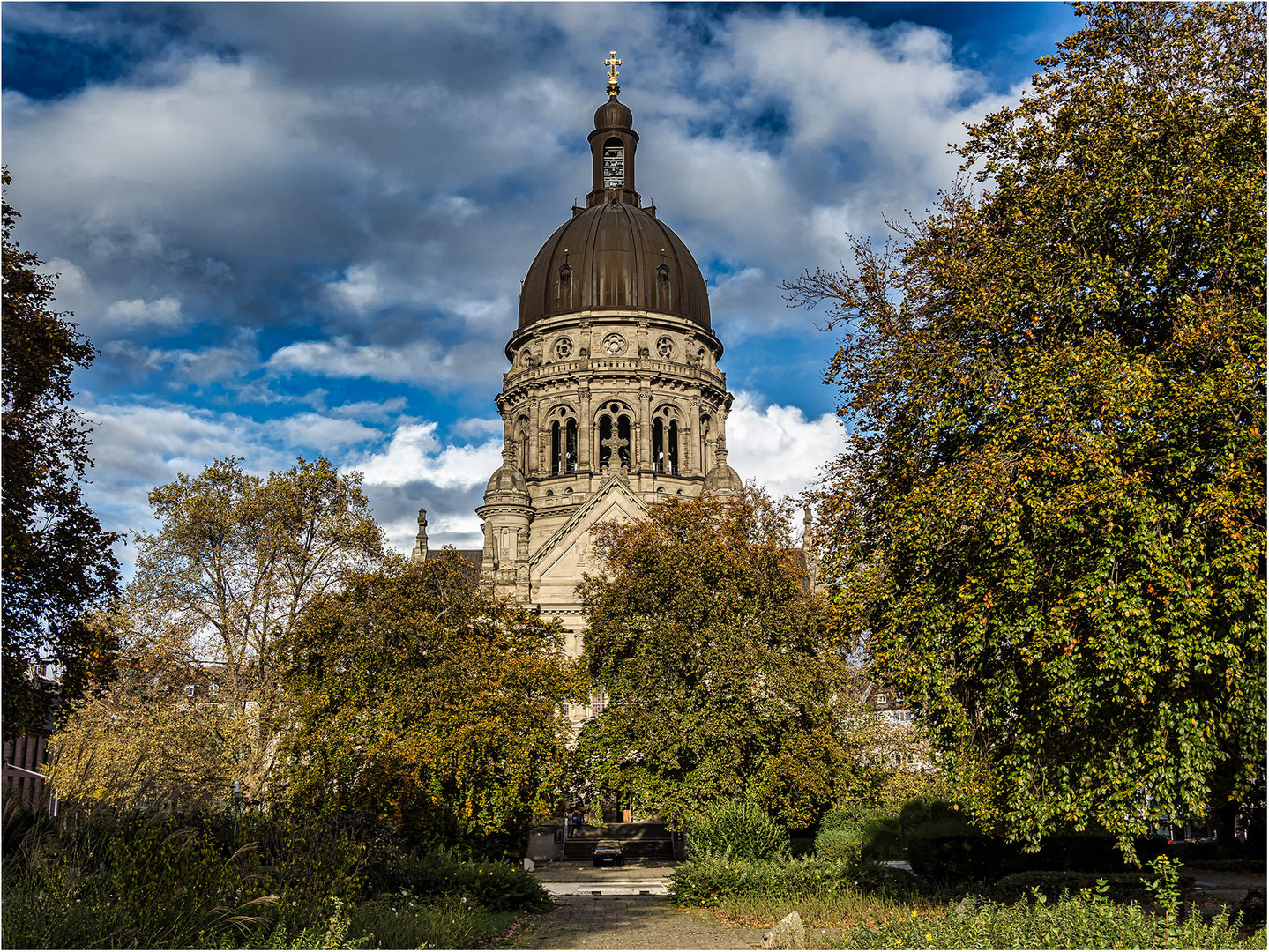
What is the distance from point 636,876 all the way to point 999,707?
2264 centimetres

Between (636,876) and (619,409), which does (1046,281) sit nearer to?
(636,876)

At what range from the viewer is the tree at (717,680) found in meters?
30.1

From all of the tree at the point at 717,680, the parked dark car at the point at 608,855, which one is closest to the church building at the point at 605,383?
the parked dark car at the point at 608,855

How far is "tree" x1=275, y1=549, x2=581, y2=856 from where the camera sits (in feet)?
87.7

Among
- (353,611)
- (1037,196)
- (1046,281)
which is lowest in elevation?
(353,611)

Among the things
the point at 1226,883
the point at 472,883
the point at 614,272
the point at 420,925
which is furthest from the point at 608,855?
the point at 614,272

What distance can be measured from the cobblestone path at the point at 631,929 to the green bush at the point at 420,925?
3.09ft

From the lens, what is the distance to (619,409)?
2648 inches

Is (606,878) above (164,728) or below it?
below

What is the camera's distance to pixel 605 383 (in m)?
67.1

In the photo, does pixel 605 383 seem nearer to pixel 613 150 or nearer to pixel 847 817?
pixel 613 150

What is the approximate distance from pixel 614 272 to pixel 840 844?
4623 cm

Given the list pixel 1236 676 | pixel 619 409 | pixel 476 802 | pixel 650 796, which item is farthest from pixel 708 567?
pixel 619 409

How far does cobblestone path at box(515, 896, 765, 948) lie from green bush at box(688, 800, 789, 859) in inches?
67.7
